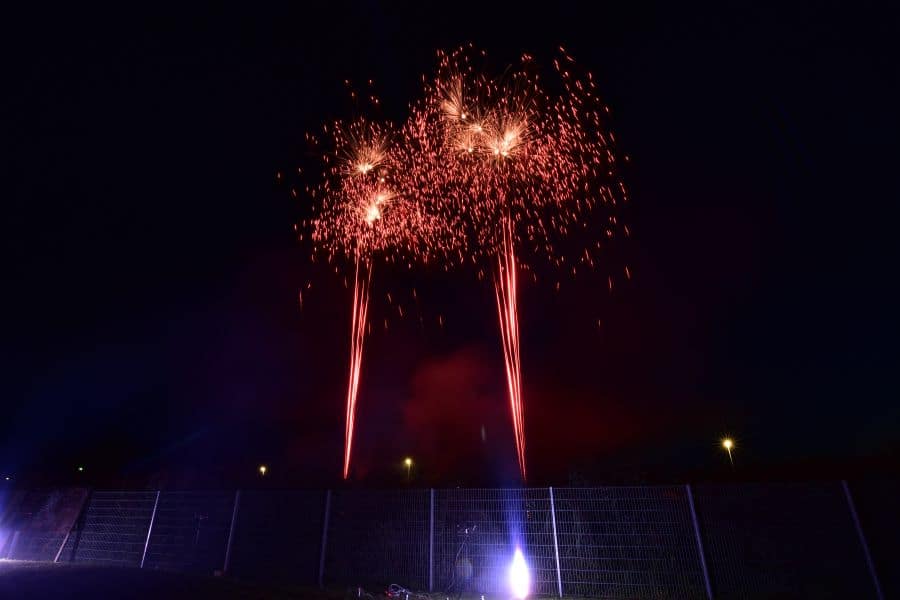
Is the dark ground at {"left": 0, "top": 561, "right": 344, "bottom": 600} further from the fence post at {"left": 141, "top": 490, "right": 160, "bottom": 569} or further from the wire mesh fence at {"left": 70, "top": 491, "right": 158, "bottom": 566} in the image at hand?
the wire mesh fence at {"left": 70, "top": 491, "right": 158, "bottom": 566}

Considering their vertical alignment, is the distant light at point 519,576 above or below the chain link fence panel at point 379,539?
below

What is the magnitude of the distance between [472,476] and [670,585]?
1776 cm

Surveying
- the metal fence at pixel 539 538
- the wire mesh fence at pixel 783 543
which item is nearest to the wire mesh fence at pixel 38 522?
the metal fence at pixel 539 538

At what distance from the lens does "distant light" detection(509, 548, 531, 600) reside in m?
8.83

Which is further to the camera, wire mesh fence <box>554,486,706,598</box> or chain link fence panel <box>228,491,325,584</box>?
chain link fence panel <box>228,491,325,584</box>

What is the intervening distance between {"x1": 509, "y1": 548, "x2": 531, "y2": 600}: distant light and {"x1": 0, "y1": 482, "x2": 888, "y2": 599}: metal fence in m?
0.12

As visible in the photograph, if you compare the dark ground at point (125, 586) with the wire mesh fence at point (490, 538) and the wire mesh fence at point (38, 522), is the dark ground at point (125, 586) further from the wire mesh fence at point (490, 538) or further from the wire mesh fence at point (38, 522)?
the wire mesh fence at point (490, 538)

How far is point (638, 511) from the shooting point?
8.73 m

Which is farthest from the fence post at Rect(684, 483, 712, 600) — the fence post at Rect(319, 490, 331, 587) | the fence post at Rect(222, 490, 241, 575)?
the fence post at Rect(222, 490, 241, 575)

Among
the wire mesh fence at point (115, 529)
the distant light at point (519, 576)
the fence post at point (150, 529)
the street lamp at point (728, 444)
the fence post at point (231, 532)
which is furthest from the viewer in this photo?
the street lamp at point (728, 444)

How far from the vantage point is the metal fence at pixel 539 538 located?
7.67m

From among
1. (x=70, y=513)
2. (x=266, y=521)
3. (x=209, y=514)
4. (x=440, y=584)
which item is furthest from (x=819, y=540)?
(x=70, y=513)

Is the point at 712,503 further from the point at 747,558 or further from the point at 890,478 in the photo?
the point at 890,478

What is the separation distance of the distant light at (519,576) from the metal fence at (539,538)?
12 centimetres
